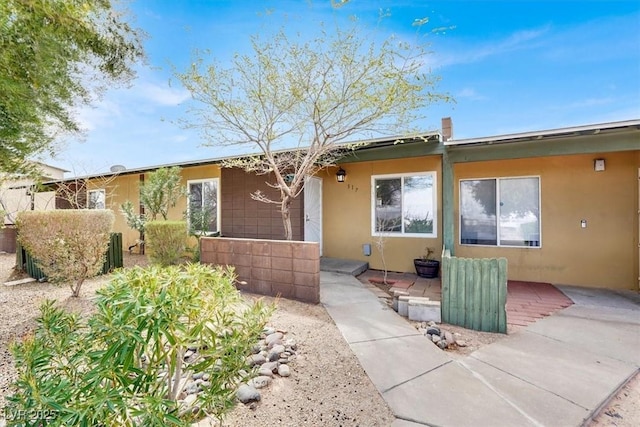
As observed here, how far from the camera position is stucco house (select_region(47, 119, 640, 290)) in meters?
5.59

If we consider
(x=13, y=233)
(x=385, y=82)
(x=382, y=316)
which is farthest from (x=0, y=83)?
(x=13, y=233)

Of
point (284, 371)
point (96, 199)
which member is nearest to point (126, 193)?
point (96, 199)

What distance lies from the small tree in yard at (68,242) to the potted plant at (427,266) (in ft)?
21.0

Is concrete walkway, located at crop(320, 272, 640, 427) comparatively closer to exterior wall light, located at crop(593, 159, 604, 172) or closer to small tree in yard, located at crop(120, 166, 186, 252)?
exterior wall light, located at crop(593, 159, 604, 172)

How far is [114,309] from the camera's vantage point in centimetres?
145

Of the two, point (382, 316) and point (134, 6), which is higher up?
point (134, 6)

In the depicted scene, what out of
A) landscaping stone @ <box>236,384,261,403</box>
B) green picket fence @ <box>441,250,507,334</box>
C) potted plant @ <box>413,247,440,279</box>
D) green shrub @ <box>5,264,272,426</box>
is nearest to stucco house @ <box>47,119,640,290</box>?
potted plant @ <box>413,247,440,279</box>

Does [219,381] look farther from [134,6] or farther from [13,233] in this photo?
[13,233]

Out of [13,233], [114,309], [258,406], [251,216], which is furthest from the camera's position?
[13,233]

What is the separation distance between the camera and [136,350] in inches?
62.0

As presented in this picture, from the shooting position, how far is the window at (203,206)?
27.4 feet

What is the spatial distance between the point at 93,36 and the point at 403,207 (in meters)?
6.79

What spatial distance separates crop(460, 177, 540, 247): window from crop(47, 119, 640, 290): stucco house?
0.9 inches

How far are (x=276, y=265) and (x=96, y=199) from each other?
1089cm
